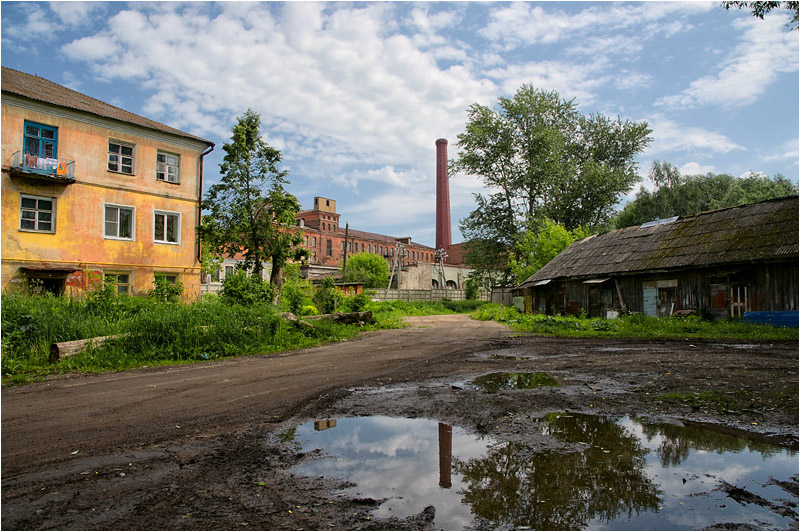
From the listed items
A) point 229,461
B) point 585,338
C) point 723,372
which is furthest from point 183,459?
point 585,338

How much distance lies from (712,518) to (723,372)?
5713 millimetres

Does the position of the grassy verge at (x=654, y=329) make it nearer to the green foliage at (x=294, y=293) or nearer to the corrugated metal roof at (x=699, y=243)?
the corrugated metal roof at (x=699, y=243)

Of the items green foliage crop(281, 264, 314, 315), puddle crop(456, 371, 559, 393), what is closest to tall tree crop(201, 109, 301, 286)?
green foliage crop(281, 264, 314, 315)

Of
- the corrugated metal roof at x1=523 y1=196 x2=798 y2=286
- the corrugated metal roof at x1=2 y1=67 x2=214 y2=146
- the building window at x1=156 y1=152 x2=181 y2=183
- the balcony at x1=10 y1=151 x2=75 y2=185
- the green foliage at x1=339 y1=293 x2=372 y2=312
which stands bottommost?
the green foliage at x1=339 y1=293 x2=372 y2=312

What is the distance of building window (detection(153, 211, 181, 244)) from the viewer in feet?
74.5

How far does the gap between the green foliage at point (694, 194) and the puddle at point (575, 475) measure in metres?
37.3

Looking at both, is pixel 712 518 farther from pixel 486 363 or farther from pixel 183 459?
pixel 486 363

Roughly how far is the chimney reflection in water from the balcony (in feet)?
67.6

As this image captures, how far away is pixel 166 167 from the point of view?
77.2 ft

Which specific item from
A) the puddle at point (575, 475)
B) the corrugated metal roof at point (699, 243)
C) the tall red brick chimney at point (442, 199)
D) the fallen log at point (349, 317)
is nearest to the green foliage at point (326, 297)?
the fallen log at point (349, 317)

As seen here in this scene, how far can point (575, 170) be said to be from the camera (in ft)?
122

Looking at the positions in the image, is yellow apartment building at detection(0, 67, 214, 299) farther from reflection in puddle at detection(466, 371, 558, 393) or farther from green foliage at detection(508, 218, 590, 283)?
green foliage at detection(508, 218, 590, 283)

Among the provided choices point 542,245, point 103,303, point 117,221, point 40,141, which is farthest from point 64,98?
point 542,245

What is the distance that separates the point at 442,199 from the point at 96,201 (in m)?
47.2
